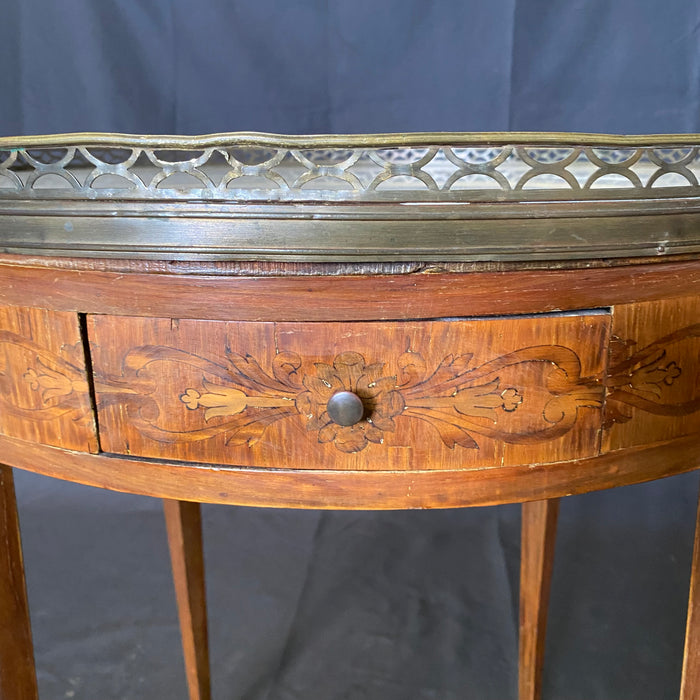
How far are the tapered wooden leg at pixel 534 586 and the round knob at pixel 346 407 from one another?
0.56 metres

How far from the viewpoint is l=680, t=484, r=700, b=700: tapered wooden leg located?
2.15 feet

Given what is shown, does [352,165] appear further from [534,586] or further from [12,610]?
[534,586]

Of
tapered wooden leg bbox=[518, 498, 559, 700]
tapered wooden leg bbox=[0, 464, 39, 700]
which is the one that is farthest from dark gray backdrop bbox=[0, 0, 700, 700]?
tapered wooden leg bbox=[0, 464, 39, 700]

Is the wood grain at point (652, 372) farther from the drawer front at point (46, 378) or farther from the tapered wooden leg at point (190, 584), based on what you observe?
the tapered wooden leg at point (190, 584)

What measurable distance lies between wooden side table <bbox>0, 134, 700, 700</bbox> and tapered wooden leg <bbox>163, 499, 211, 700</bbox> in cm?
46

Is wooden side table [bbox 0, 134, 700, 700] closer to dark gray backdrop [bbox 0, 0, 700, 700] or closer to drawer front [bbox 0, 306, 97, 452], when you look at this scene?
drawer front [bbox 0, 306, 97, 452]

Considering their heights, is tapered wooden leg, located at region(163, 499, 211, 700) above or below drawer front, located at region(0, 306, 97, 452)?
below

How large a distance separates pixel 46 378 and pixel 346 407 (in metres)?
0.21

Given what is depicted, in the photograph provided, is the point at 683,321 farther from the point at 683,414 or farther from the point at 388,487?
the point at 388,487

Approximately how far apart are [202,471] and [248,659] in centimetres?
75

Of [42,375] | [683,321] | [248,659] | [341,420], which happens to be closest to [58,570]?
[248,659]

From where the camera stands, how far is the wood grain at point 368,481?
52cm

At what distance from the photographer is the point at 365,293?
1.59 ft

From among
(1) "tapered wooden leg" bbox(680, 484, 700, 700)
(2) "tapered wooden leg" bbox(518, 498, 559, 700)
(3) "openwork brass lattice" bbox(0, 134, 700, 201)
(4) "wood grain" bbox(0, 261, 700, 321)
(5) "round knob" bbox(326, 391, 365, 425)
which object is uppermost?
(3) "openwork brass lattice" bbox(0, 134, 700, 201)
